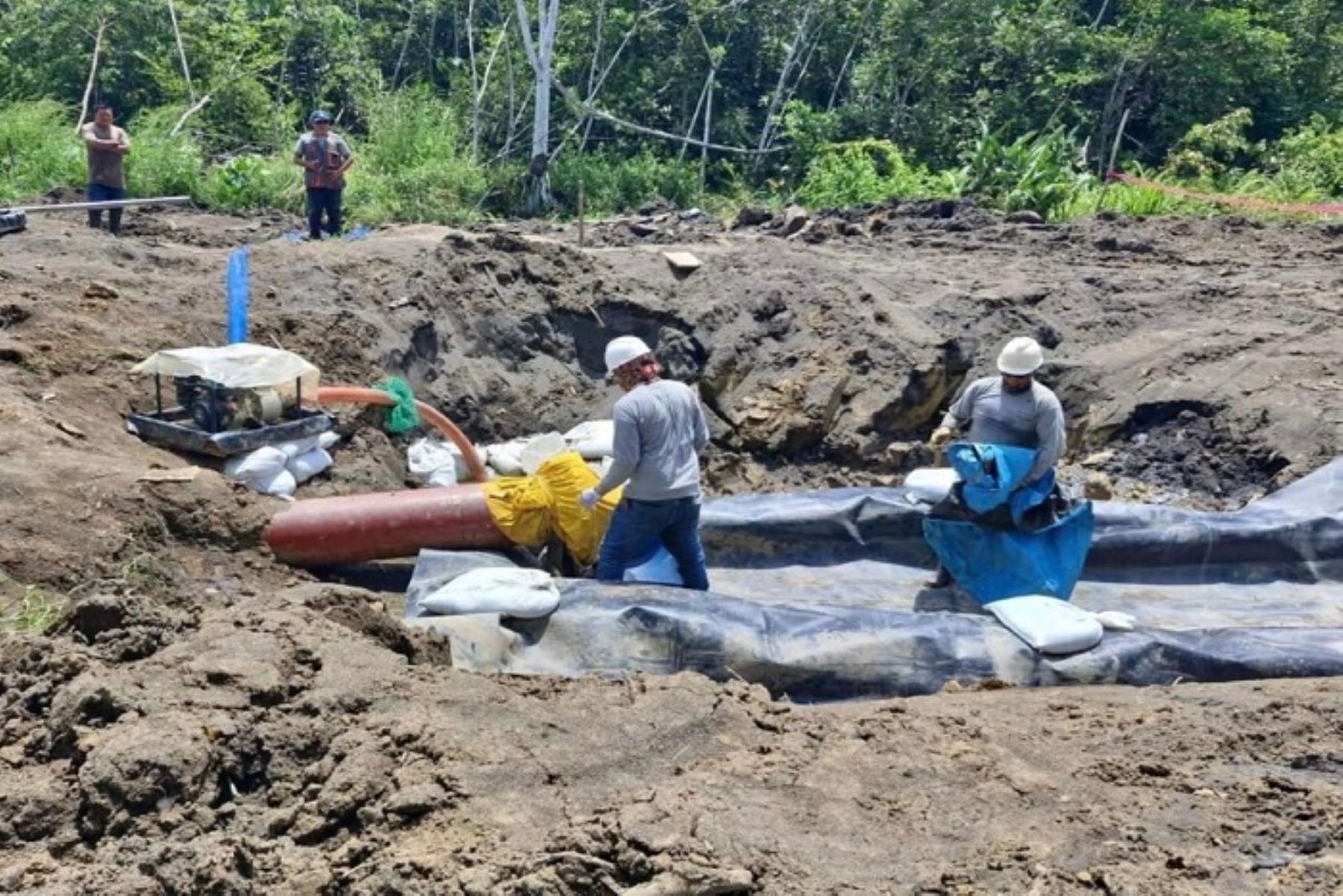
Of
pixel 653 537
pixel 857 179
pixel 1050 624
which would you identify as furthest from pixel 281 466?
pixel 857 179

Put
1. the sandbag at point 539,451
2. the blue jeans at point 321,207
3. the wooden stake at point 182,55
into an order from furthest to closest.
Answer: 1. the wooden stake at point 182,55
2. the blue jeans at point 321,207
3. the sandbag at point 539,451

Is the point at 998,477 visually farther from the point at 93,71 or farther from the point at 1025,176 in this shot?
the point at 93,71

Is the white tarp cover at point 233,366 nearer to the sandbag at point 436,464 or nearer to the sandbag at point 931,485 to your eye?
the sandbag at point 436,464

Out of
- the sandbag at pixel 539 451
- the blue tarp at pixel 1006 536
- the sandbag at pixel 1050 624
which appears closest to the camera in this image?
the sandbag at pixel 1050 624

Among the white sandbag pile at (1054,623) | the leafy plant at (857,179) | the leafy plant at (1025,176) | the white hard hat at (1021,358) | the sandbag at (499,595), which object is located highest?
the white hard hat at (1021,358)

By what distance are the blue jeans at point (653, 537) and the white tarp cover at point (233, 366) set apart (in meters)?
2.20

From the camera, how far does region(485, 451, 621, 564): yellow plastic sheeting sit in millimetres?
7395

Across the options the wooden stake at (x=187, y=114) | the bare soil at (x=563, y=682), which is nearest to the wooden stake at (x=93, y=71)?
the wooden stake at (x=187, y=114)

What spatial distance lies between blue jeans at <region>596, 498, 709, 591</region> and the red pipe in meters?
0.87

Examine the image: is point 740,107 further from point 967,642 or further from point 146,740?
point 146,740

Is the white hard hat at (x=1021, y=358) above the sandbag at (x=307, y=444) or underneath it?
above

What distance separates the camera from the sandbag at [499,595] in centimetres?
616

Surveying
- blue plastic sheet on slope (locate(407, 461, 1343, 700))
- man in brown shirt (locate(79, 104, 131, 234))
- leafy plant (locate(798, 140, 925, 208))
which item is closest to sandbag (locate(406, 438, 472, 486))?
blue plastic sheet on slope (locate(407, 461, 1343, 700))

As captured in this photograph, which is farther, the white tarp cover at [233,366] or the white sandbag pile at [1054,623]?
the white tarp cover at [233,366]
